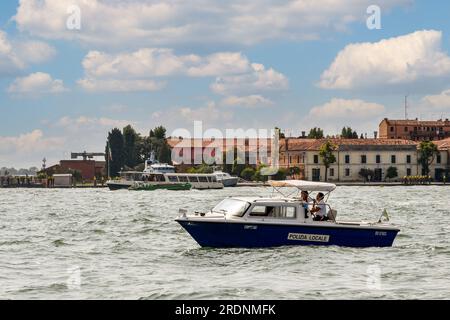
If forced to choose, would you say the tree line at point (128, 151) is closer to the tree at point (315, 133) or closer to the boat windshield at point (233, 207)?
the tree at point (315, 133)

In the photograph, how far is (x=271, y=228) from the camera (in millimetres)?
25422

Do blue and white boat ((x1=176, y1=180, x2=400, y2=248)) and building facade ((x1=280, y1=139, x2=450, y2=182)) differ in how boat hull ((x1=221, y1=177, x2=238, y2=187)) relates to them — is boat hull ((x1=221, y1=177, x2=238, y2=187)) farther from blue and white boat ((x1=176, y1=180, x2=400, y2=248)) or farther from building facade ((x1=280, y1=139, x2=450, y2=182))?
blue and white boat ((x1=176, y1=180, x2=400, y2=248))

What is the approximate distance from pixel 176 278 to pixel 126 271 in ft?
6.46

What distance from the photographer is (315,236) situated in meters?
25.5

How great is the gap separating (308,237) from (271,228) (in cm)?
112

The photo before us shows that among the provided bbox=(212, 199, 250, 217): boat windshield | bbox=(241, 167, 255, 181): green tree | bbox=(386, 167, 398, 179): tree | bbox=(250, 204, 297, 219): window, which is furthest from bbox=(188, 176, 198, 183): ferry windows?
bbox=(250, 204, 297, 219): window

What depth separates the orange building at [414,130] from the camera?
171625mm

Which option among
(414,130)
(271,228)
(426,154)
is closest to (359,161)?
(426,154)

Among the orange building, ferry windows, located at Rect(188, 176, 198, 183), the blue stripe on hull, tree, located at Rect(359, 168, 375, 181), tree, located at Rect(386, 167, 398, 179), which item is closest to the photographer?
the blue stripe on hull

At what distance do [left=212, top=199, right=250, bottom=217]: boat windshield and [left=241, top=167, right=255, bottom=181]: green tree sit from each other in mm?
118808

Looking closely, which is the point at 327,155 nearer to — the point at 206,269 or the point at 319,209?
the point at 319,209

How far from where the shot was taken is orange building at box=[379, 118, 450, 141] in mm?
171625

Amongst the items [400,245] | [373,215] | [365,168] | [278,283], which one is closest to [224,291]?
[278,283]
